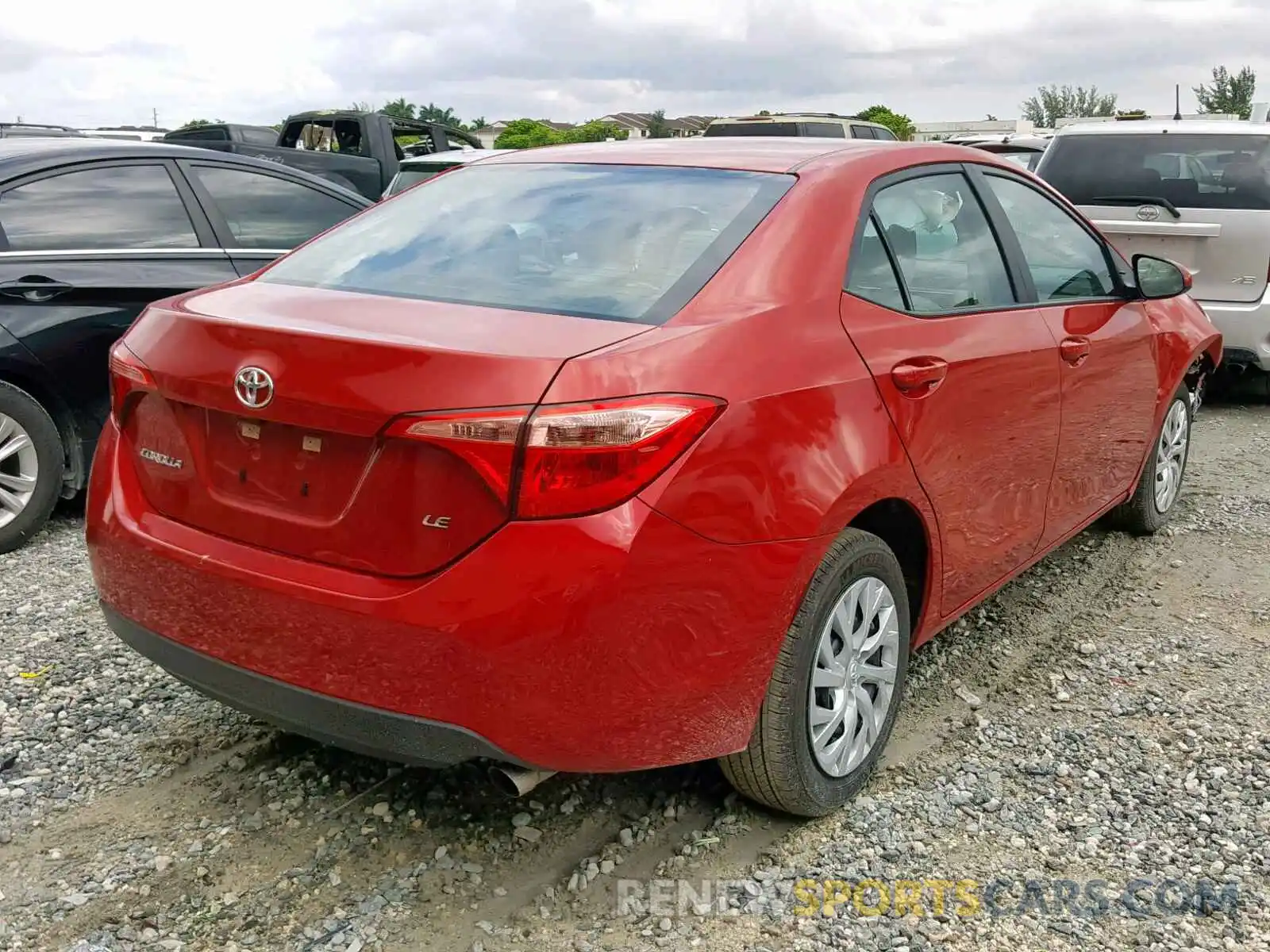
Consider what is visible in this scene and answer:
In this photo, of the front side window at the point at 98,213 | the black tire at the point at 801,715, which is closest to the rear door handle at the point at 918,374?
the black tire at the point at 801,715

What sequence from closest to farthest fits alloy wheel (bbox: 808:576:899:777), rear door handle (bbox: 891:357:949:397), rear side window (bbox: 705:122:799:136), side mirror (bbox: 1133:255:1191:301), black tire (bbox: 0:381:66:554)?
1. alloy wheel (bbox: 808:576:899:777)
2. rear door handle (bbox: 891:357:949:397)
3. side mirror (bbox: 1133:255:1191:301)
4. black tire (bbox: 0:381:66:554)
5. rear side window (bbox: 705:122:799:136)

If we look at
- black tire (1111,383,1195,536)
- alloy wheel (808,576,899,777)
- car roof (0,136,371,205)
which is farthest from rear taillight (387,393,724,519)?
car roof (0,136,371,205)

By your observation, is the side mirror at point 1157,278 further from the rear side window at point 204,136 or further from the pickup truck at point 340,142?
the rear side window at point 204,136

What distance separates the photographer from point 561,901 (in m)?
2.69

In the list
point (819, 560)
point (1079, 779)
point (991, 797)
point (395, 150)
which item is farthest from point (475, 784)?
point (395, 150)

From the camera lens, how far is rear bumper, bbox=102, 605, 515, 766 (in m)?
2.39

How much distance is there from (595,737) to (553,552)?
0.41m

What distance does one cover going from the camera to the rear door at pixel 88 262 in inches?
193

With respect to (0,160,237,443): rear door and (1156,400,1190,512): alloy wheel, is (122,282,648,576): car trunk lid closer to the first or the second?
(0,160,237,443): rear door

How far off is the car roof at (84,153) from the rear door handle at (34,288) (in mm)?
438

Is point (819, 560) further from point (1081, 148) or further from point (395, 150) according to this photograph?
point (395, 150)

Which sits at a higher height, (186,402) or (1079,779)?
(186,402)

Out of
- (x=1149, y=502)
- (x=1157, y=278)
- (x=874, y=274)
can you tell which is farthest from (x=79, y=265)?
(x=1149, y=502)

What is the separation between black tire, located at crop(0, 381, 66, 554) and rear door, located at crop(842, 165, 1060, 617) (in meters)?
3.48
